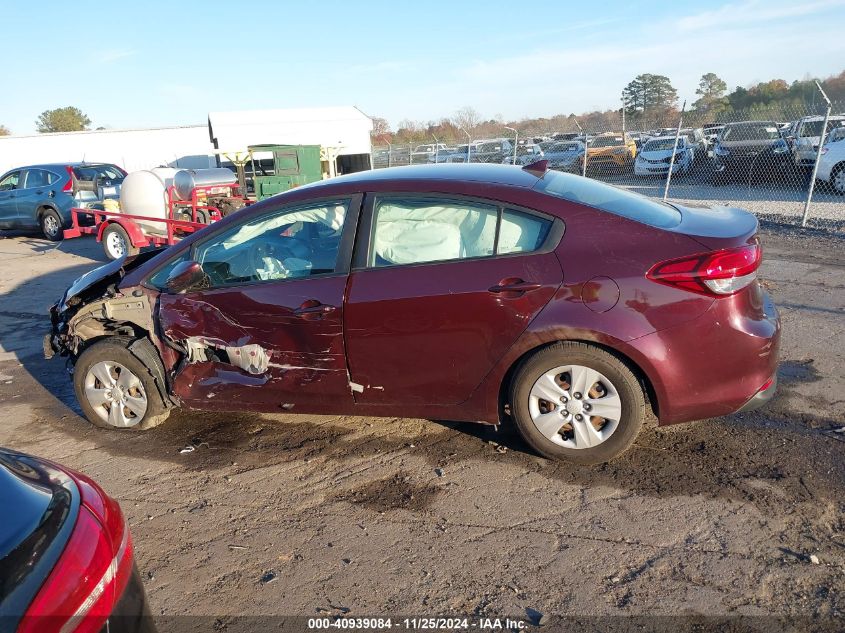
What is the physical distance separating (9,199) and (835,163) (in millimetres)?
18149

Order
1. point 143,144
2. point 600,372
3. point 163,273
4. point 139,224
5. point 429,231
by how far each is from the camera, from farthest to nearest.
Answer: point 143,144 → point 139,224 → point 163,273 → point 429,231 → point 600,372

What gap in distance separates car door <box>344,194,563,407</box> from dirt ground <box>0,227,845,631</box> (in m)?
0.56

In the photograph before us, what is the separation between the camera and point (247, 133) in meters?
26.5

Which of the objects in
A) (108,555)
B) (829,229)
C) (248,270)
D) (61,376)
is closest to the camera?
(108,555)

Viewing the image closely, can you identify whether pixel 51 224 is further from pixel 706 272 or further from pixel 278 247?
pixel 706 272

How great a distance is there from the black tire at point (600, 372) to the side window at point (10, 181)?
15676mm

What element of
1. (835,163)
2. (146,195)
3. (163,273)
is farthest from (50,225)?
(835,163)

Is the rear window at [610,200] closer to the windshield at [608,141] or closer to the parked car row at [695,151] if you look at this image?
the parked car row at [695,151]

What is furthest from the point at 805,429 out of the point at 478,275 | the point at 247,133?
the point at 247,133

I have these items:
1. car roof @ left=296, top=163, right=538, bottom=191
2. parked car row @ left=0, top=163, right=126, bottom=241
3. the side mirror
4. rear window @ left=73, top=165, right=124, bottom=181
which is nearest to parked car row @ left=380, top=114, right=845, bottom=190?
rear window @ left=73, top=165, right=124, bottom=181

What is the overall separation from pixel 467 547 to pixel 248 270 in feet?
7.22

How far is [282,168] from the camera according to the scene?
56.9 feet

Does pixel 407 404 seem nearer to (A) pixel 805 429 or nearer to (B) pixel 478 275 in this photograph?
(B) pixel 478 275

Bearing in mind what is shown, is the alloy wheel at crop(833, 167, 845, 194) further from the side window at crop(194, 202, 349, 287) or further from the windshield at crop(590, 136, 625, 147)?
the side window at crop(194, 202, 349, 287)
